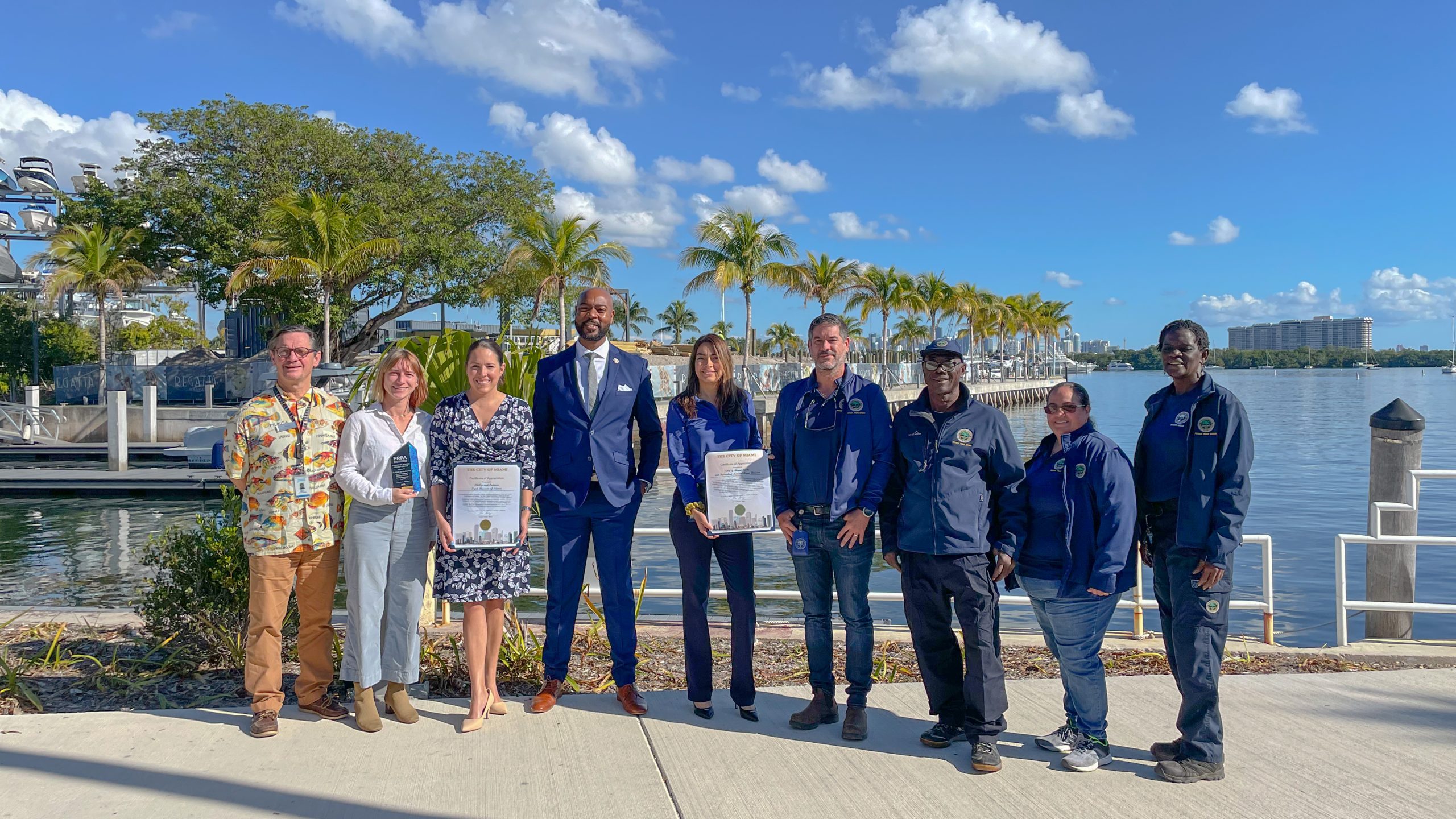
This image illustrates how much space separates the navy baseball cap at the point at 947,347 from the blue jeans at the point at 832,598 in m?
0.89

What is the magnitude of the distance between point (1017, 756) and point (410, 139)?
39785 mm

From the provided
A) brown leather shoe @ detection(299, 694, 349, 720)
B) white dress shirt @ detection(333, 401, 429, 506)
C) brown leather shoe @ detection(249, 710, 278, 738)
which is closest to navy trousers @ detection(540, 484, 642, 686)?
white dress shirt @ detection(333, 401, 429, 506)

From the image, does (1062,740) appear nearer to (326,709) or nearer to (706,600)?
(706,600)

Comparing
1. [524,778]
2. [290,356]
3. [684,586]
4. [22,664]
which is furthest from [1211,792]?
[22,664]

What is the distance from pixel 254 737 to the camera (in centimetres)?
408

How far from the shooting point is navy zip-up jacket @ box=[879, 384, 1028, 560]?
12.8 feet

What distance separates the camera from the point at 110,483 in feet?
66.1

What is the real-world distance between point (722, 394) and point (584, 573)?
1204mm

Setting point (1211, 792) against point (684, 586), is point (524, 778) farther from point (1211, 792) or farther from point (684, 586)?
point (1211, 792)

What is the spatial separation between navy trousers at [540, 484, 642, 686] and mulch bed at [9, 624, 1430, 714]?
0.44m

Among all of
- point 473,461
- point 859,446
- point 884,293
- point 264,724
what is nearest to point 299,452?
point 473,461

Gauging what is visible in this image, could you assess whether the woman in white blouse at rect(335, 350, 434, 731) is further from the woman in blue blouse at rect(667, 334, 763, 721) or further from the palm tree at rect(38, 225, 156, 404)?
the palm tree at rect(38, 225, 156, 404)

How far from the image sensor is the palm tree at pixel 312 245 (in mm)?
30141

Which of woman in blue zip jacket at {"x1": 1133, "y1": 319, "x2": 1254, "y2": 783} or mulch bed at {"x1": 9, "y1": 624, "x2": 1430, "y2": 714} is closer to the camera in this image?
woman in blue zip jacket at {"x1": 1133, "y1": 319, "x2": 1254, "y2": 783}
